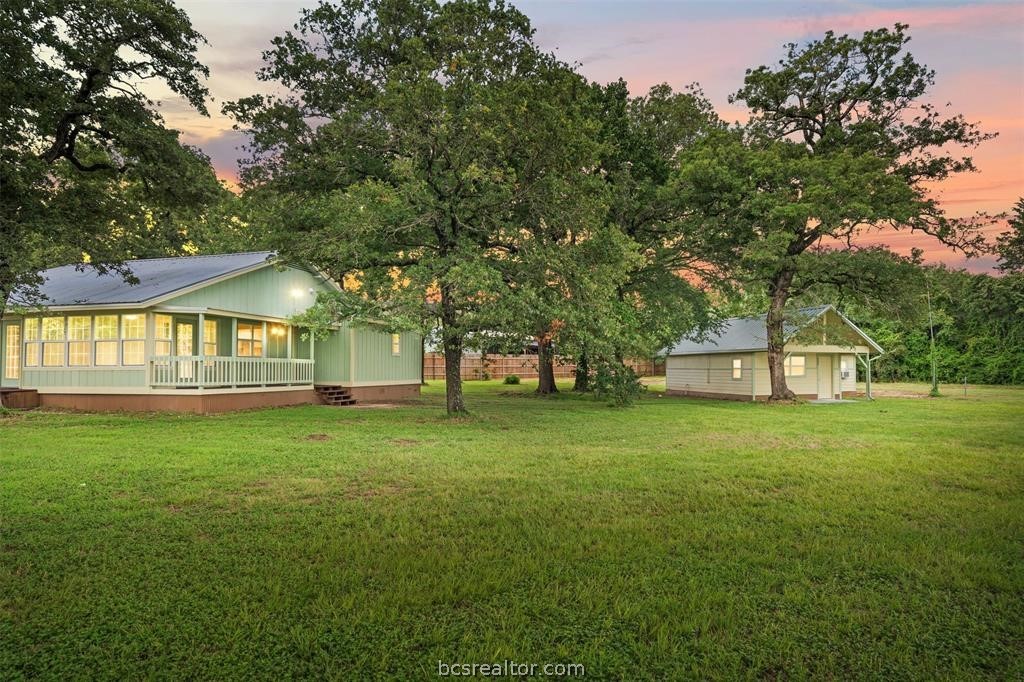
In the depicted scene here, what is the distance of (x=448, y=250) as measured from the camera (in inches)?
589

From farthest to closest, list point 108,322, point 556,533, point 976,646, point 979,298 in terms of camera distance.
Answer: point 979,298
point 108,322
point 556,533
point 976,646

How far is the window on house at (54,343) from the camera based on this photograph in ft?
59.3

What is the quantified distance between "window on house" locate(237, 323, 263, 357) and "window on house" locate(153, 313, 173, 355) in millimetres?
2239

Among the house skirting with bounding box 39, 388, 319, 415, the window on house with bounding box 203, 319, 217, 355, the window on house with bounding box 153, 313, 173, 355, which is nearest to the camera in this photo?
the house skirting with bounding box 39, 388, 319, 415

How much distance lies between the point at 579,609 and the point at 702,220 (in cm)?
2112

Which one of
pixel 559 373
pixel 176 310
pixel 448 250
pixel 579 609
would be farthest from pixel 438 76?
pixel 559 373

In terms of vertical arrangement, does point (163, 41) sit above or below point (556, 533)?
above

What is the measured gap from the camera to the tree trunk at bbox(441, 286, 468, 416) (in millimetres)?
14867

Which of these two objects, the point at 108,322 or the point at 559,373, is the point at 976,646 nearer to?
the point at 108,322

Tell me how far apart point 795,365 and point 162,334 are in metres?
25.5

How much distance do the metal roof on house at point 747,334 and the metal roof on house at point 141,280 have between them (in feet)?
58.9

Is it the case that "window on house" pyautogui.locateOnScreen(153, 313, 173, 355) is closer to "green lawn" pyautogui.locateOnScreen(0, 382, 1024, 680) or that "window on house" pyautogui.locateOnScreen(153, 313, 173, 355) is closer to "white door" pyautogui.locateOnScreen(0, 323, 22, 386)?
"white door" pyautogui.locateOnScreen(0, 323, 22, 386)

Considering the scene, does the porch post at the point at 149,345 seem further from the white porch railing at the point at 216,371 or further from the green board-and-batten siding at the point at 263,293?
the green board-and-batten siding at the point at 263,293

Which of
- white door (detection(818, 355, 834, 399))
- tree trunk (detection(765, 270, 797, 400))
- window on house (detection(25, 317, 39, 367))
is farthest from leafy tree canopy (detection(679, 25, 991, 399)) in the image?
window on house (detection(25, 317, 39, 367))
